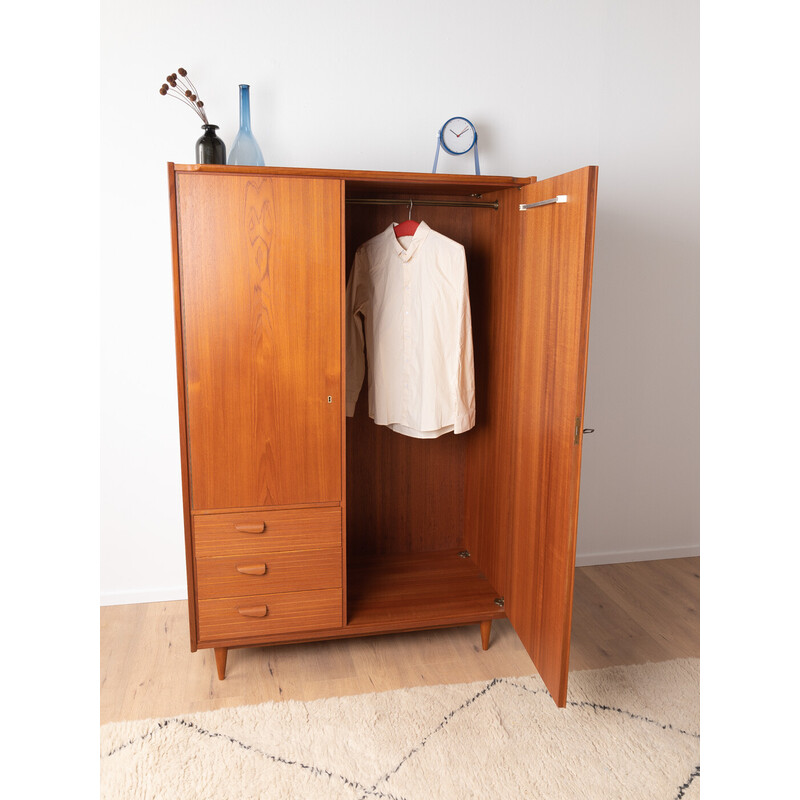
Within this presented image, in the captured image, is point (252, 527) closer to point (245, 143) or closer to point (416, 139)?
point (245, 143)

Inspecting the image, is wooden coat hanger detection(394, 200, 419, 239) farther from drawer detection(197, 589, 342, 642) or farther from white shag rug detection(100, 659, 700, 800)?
white shag rug detection(100, 659, 700, 800)

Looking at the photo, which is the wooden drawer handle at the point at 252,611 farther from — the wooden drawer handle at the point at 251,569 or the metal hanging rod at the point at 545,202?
the metal hanging rod at the point at 545,202

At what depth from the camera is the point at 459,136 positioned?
2.61m

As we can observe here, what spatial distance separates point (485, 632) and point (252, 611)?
856 millimetres

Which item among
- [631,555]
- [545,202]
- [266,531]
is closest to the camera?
[545,202]

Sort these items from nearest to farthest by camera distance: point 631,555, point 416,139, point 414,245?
point 414,245
point 416,139
point 631,555

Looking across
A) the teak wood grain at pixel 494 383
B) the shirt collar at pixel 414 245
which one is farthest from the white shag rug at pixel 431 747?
the shirt collar at pixel 414 245

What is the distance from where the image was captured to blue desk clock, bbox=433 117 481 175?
258cm

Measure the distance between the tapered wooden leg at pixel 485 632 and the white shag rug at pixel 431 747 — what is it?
196mm

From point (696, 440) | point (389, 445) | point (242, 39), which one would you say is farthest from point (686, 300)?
point (242, 39)

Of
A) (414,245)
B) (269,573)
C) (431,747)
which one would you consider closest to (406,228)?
(414,245)

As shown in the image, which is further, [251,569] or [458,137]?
[458,137]

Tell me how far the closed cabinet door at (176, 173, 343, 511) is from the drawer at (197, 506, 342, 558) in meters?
0.05
